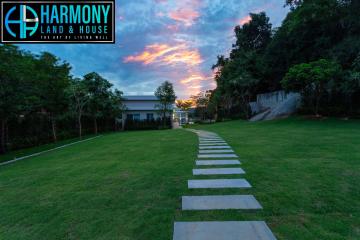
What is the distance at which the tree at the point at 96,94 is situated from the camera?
66.2 feet

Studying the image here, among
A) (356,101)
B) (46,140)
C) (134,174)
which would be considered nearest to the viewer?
(134,174)

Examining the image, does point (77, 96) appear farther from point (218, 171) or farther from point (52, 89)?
point (218, 171)

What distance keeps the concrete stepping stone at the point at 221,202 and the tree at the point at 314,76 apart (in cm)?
1441

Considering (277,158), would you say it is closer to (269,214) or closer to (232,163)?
(232,163)

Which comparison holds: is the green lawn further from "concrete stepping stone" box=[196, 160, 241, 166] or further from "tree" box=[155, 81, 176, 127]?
"tree" box=[155, 81, 176, 127]

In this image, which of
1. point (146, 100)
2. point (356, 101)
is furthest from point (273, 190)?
point (146, 100)

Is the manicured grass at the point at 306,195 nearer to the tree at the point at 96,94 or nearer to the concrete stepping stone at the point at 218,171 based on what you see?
the concrete stepping stone at the point at 218,171

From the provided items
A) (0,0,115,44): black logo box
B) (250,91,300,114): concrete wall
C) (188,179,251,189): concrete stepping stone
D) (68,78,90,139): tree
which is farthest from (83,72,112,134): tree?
(188,179,251,189): concrete stepping stone

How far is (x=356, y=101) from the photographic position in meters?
17.3

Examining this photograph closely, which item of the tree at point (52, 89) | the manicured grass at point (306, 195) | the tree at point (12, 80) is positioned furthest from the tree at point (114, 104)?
the manicured grass at point (306, 195)

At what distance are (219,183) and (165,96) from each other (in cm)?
2252

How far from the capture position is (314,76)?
14891mm

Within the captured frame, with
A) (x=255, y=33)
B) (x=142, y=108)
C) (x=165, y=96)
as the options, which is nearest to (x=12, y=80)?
(x=165, y=96)

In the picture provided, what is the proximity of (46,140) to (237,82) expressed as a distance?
18.3 metres
